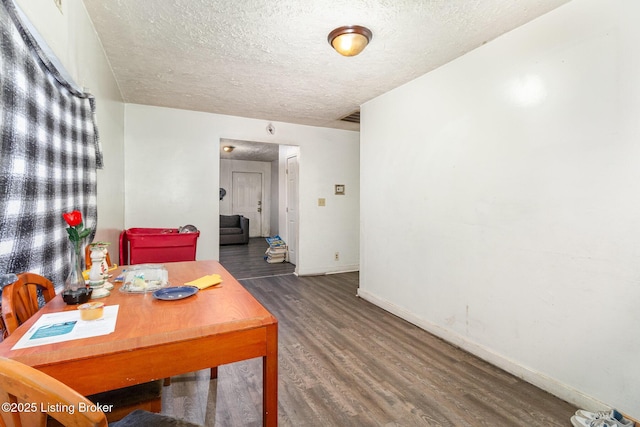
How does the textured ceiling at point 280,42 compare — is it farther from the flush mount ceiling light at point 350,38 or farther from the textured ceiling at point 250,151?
the textured ceiling at point 250,151

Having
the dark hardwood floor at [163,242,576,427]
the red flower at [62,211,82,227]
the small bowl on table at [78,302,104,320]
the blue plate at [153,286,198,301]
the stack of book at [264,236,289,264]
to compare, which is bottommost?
the dark hardwood floor at [163,242,576,427]

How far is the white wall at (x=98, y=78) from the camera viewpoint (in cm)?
141

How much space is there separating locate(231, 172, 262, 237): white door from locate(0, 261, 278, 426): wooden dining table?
816 centimetres

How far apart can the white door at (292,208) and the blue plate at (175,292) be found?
4049 millimetres

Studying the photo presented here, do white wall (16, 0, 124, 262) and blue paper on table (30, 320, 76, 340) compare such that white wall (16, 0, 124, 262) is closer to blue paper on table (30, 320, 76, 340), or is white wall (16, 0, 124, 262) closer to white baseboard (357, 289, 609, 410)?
blue paper on table (30, 320, 76, 340)

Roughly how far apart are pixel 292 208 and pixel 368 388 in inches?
159

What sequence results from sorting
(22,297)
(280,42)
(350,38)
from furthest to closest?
(280,42), (350,38), (22,297)

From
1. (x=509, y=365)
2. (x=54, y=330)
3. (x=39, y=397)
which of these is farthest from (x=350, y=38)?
(x=509, y=365)

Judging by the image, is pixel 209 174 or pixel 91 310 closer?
pixel 91 310

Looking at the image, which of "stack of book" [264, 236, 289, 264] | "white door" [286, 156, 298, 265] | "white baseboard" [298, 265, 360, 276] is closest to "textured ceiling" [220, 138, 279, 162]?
"white door" [286, 156, 298, 265]

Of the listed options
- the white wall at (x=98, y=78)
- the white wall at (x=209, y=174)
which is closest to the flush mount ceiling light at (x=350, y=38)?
the white wall at (x=98, y=78)

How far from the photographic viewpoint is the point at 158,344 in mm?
994

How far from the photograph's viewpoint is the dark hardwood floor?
176cm

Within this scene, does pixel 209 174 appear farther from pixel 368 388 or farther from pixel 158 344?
pixel 158 344
